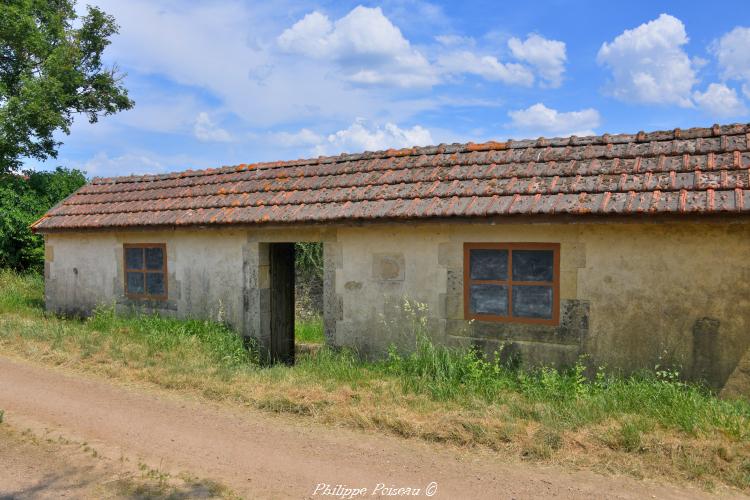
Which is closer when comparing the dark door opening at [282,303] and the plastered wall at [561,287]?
the plastered wall at [561,287]

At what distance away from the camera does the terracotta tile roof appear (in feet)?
21.7

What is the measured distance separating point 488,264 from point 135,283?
6.89 m

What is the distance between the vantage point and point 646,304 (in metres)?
6.68

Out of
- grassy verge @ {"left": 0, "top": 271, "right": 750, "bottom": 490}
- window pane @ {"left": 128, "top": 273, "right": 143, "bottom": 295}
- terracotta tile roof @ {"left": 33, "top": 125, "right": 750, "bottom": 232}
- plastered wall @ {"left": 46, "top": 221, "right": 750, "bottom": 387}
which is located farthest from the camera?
window pane @ {"left": 128, "top": 273, "right": 143, "bottom": 295}

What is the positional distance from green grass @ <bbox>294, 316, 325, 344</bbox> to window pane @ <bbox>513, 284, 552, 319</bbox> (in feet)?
16.7

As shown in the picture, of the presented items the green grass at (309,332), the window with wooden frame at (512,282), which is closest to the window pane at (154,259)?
the green grass at (309,332)

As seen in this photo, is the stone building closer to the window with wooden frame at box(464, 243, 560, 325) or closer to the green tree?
the window with wooden frame at box(464, 243, 560, 325)

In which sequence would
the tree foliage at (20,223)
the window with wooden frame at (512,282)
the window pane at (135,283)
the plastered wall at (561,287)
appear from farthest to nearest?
1. the tree foliage at (20,223)
2. the window pane at (135,283)
3. the window with wooden frame at (512,282)
4. the plastered wall at (561,287)

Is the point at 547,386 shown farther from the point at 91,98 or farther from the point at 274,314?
the point at 91,98

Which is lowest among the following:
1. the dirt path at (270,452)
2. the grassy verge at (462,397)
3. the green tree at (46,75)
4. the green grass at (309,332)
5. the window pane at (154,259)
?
the green grass at (309,332)

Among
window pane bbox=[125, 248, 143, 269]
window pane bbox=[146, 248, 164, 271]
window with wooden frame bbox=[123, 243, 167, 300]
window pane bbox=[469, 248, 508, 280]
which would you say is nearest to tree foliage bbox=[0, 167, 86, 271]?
window pane bbox=[125, 248, 143, 269]

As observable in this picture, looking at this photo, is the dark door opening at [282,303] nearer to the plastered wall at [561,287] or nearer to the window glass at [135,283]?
the plastered wall at [561,287]

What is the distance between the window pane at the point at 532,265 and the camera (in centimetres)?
723

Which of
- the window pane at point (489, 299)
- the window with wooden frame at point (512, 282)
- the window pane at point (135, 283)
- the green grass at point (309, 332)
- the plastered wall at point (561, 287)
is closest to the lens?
the plastered wall at point (561, 287)
